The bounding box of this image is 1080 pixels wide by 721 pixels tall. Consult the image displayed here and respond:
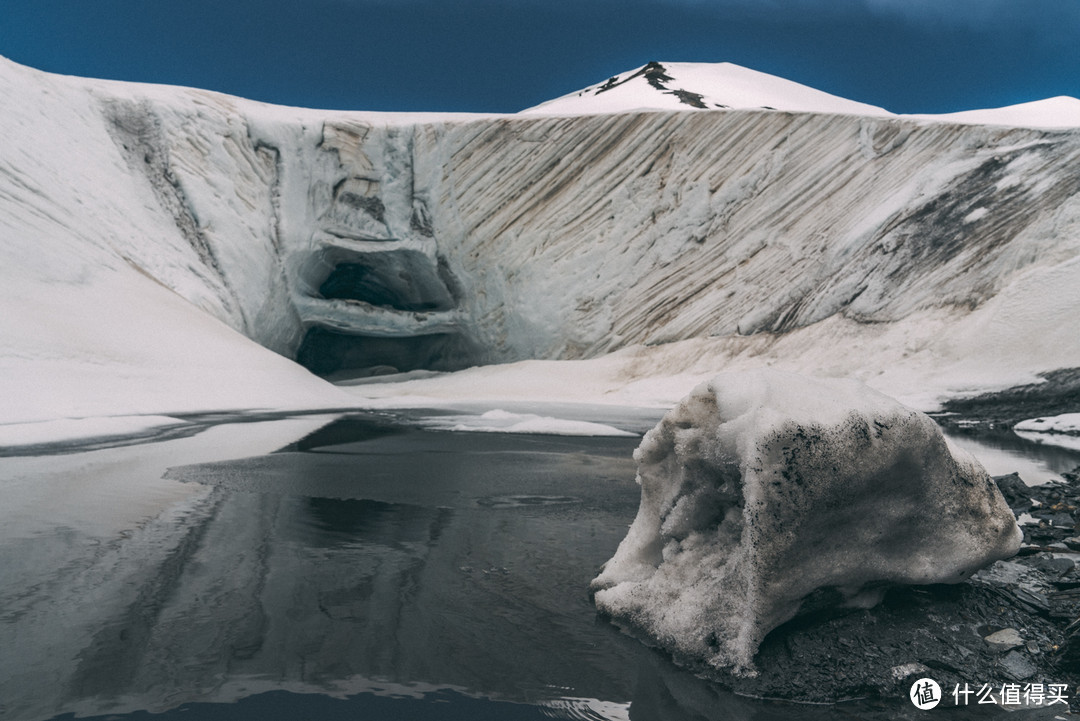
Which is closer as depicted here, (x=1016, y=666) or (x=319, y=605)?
(x=1016, y=666)

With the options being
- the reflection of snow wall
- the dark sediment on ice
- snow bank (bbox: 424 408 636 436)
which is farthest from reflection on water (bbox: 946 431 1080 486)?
the reflection of snow wall

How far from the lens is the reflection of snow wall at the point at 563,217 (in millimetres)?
15812

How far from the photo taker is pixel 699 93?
95.9 feet

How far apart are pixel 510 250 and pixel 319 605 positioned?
17971 millimetres

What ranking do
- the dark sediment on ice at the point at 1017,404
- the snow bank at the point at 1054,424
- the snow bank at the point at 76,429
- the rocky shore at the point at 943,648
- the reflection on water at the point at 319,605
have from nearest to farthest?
the reflection on water at the point at 319,605, the rocky shore at the point at 943,648, the snow bank at the point at 76,429, the snow bank at the point at 1054,424, the dark sediment on ice at the point at 1017,404

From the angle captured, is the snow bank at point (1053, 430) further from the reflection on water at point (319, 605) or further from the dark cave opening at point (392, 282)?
the dark cave opening at point (392, 282)

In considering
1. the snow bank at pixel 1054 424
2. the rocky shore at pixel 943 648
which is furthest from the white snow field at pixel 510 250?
the rocky shore at pixel 943 648

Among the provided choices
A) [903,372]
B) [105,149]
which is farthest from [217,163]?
[903,372]

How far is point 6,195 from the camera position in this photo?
12586 millimetres

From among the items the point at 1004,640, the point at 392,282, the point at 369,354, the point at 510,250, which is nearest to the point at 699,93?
the point at 510,250

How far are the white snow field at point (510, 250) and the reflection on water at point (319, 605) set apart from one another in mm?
5307

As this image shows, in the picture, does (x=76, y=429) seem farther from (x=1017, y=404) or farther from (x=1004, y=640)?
(x=1017, y=404)

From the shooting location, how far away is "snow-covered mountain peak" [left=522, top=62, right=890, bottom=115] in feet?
85.8

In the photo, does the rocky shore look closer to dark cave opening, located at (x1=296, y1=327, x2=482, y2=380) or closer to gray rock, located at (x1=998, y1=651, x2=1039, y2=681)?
gray rock, located at (x1=998, y1=651, x2=1039, y2=681)
